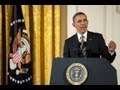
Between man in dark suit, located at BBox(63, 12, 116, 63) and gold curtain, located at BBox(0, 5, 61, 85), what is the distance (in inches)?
5.9

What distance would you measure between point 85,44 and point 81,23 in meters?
0.19

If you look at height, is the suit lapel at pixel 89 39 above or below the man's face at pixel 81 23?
below

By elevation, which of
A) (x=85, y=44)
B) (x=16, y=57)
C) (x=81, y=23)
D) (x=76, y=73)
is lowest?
(x=76, y=73)

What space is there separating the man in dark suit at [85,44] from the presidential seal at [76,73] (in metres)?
0.15

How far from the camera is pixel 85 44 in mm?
2877

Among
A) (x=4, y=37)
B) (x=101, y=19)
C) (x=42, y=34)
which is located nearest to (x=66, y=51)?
(x=42, y=34)

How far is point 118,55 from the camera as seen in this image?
287 cm

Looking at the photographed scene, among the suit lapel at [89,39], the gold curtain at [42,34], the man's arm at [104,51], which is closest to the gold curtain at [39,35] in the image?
the gold curtain at [42,34]

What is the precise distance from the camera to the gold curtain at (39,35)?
9.67 feet

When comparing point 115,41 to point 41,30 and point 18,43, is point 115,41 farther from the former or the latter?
point 18,43

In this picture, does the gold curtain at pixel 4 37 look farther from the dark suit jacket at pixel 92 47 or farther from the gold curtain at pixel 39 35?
the dark suit jacket at pixel 92 47

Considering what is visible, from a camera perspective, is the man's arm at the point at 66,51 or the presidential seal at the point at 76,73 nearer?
the presidential seal at the point at 76,73

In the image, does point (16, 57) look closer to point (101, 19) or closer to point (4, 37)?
point (4, 37)
